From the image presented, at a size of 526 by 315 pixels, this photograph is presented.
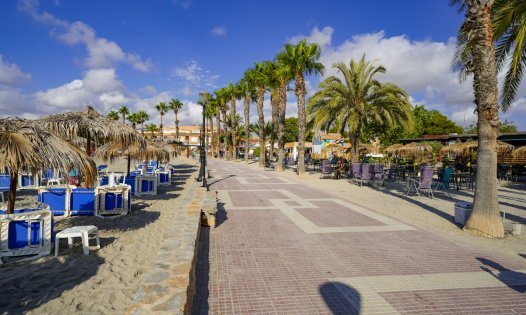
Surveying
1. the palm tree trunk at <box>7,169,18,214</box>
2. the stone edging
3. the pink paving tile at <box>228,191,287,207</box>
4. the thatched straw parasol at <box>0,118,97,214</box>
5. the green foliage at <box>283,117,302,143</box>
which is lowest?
the pink paving tile at <box>228,191,287,207</box>

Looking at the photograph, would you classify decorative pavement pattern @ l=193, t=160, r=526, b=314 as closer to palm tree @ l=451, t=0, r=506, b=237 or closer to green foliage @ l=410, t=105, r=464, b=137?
palm tree @ l=451, t=0, r=506, b=237

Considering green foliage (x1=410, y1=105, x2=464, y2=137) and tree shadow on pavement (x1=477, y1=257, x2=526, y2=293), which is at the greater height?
green foliage (x1=410, y1=105, x2=464, y2=137)

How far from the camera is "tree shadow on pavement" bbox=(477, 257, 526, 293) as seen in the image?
410cm

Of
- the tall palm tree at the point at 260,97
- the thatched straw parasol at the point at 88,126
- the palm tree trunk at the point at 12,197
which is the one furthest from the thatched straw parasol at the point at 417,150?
the palm tree trunk at the point at 12,197

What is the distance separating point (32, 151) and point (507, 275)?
749 cm

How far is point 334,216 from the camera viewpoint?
8.37 meters

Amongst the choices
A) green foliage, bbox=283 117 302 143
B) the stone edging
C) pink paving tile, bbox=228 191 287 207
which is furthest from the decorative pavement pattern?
green foliage, bbox=283 117 302 143

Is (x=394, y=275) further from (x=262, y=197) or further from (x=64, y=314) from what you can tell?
(x=262, y=197)

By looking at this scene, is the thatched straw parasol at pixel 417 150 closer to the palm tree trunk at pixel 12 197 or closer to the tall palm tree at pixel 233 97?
the palm tree trunk at pixel 12 197

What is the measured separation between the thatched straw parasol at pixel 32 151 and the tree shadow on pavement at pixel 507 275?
6932mm

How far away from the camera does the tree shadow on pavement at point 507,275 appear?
13.4ft

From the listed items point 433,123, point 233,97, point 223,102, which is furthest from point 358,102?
point 433,123

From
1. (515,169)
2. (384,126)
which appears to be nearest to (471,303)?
(384,126)

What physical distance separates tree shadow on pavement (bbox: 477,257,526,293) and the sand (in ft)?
16.2
